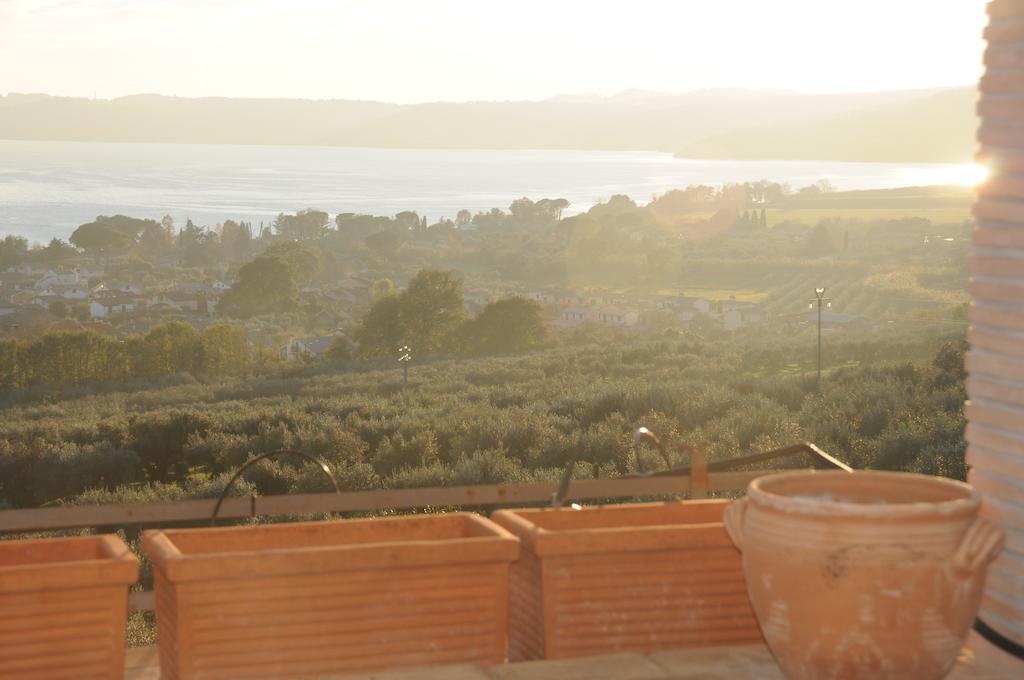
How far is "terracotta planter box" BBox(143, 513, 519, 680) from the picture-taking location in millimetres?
2549

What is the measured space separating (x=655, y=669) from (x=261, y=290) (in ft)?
227

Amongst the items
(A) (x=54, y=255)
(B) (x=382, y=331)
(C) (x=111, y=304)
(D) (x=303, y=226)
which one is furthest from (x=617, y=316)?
(D) (x=303, y=226)

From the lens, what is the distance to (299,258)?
7838cm

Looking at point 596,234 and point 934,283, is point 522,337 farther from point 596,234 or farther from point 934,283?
point 596,234

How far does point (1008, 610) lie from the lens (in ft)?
9.20

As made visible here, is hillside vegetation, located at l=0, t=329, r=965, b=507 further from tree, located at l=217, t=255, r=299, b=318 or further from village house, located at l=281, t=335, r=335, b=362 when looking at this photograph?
tree, located at l=217, t=255, r=299, b=318

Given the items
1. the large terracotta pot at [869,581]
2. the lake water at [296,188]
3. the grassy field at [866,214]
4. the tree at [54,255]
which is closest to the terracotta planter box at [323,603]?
the large terracotta pot at [869,581]

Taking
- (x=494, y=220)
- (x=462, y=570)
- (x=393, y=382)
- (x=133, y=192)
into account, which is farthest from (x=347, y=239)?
(x=462, y=570)

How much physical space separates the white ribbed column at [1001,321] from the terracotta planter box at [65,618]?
1.82m

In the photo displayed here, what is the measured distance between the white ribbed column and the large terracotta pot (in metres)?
0.39

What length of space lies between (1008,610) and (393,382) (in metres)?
32.5

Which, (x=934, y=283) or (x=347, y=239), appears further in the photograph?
(x=347, y=239)

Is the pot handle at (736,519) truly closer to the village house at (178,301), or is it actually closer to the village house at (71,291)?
the village house at (178,301)

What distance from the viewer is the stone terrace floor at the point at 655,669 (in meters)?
2.63
